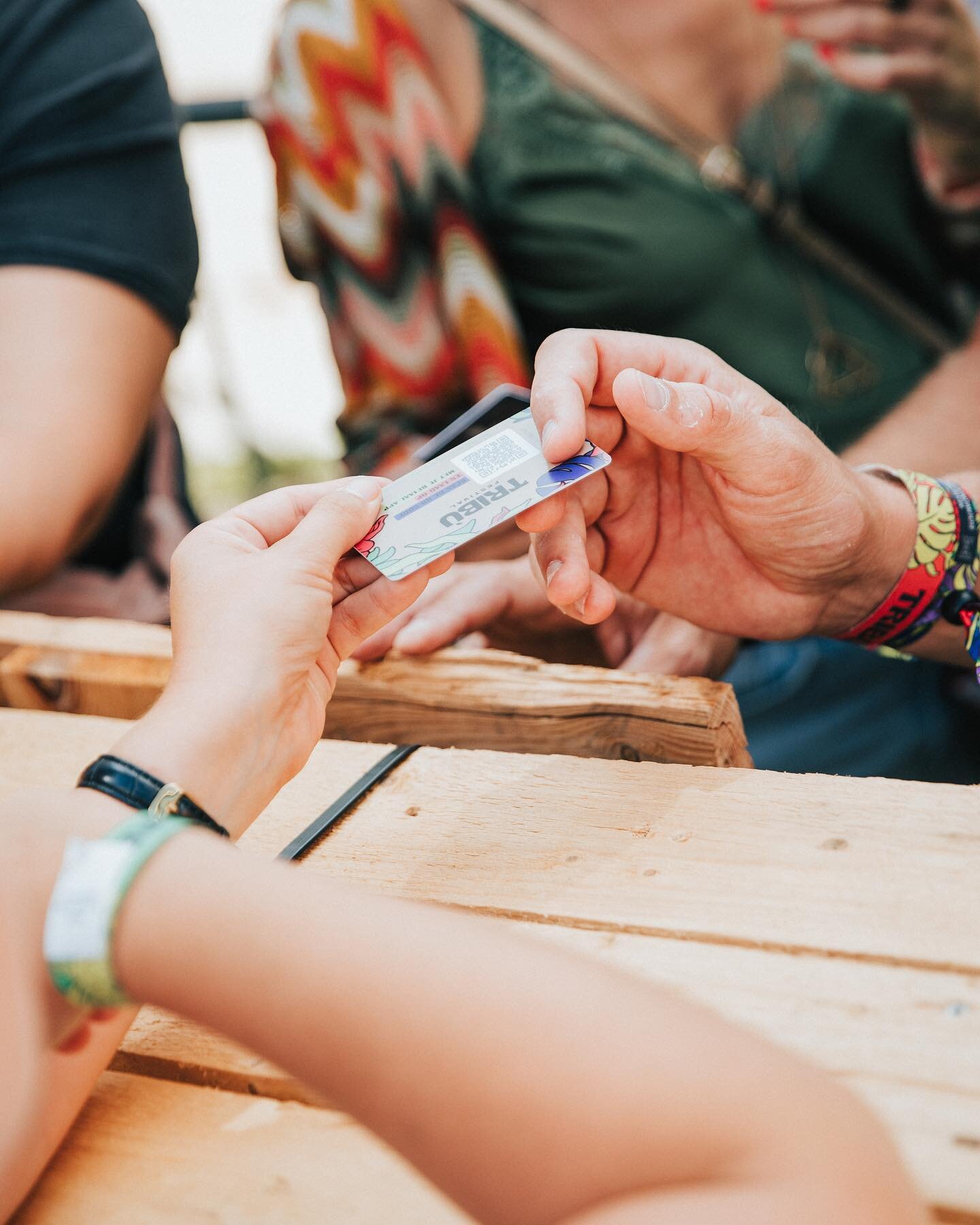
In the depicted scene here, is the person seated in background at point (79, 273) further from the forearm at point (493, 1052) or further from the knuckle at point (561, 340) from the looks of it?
the forearm at point (493, 1052)

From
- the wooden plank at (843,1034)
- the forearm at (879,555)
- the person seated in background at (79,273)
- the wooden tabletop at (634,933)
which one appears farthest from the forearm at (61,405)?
the forearm at (879,555)

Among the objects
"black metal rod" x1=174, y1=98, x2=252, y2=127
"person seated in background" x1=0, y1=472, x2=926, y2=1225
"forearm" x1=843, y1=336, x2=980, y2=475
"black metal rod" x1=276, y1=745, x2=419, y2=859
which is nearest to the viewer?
"person seated in background" x1=0, y1=472, x2=926, y2=1225

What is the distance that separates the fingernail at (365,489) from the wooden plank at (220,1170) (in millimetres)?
441

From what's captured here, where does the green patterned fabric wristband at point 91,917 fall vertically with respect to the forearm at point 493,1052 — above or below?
above

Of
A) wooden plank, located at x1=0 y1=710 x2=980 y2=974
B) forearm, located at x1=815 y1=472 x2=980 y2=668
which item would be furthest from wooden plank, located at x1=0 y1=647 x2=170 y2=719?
forearm, located at x1=815 y1=472 x2=980 y2=668

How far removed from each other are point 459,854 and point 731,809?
0.64 ft

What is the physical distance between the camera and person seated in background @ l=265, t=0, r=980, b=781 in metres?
1.34

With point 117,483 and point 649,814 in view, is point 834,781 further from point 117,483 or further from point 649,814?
point 117,483

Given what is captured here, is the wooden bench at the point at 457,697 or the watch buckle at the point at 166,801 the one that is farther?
the wooden bench at the point at 457,697

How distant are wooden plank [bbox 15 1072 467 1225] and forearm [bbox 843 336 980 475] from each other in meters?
1.09

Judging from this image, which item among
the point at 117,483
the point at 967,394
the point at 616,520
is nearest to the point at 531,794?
the point at 616,520

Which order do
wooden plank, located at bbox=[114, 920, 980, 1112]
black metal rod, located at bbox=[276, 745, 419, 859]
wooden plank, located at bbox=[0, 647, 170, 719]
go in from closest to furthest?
wooden plank, located at bbox=[114, 920, 980, 1112]
black metal rod, located at bbox=[276, 745, 419, 859]
wooden plank, located at bbox=[0, 647, 170, 719]

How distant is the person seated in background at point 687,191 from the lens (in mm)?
1337

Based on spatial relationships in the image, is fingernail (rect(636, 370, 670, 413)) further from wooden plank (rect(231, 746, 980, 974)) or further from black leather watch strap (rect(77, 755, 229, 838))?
black leather watch strap (rect(77, 755, 229, 838))
